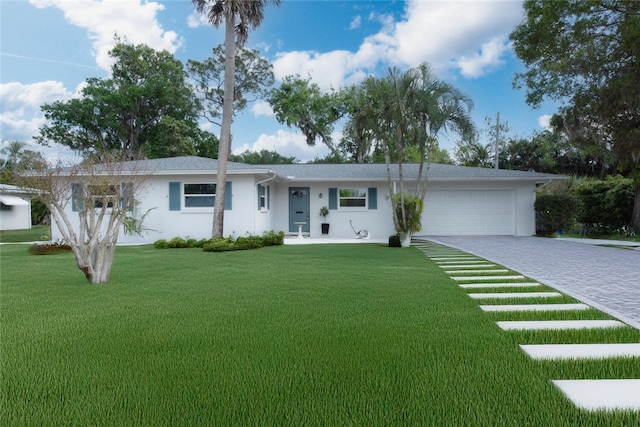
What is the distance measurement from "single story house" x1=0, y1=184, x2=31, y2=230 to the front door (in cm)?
1543

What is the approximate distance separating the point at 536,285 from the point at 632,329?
2252mm

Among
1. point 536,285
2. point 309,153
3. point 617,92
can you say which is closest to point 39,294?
point 536,285

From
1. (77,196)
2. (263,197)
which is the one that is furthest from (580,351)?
(263,197)

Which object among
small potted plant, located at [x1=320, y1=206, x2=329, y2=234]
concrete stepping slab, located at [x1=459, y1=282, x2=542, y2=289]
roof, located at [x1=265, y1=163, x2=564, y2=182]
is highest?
roof, located at [x1=265, y1=163, x2=564, y2=182]

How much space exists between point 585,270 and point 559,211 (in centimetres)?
931

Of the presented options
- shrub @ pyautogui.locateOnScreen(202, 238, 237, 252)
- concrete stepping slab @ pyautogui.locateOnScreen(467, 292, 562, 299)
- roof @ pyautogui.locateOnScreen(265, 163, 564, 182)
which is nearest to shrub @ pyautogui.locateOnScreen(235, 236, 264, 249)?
shrub @ pyautogui.locateOnScreen(202, 238, 237, 252)

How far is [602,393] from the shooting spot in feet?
8.66

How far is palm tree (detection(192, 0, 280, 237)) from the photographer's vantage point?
13.2 metres

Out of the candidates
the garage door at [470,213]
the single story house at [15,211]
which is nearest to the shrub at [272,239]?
the garage door at [470,213]

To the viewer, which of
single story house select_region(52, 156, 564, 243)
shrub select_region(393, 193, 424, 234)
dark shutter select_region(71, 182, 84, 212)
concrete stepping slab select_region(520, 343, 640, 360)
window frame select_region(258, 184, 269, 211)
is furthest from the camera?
single story house select_region(52, 156, 564, 243)

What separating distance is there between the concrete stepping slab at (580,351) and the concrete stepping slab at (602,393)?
0.43 m

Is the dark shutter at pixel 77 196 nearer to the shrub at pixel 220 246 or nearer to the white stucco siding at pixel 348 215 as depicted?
the shrub at pixel 220 246

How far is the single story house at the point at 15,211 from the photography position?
2216cm

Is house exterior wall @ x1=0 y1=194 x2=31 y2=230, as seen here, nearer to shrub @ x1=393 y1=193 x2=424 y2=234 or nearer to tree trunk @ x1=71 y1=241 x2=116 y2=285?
tree trunk @ x1=71 y1=241 x2=116 y2=285
